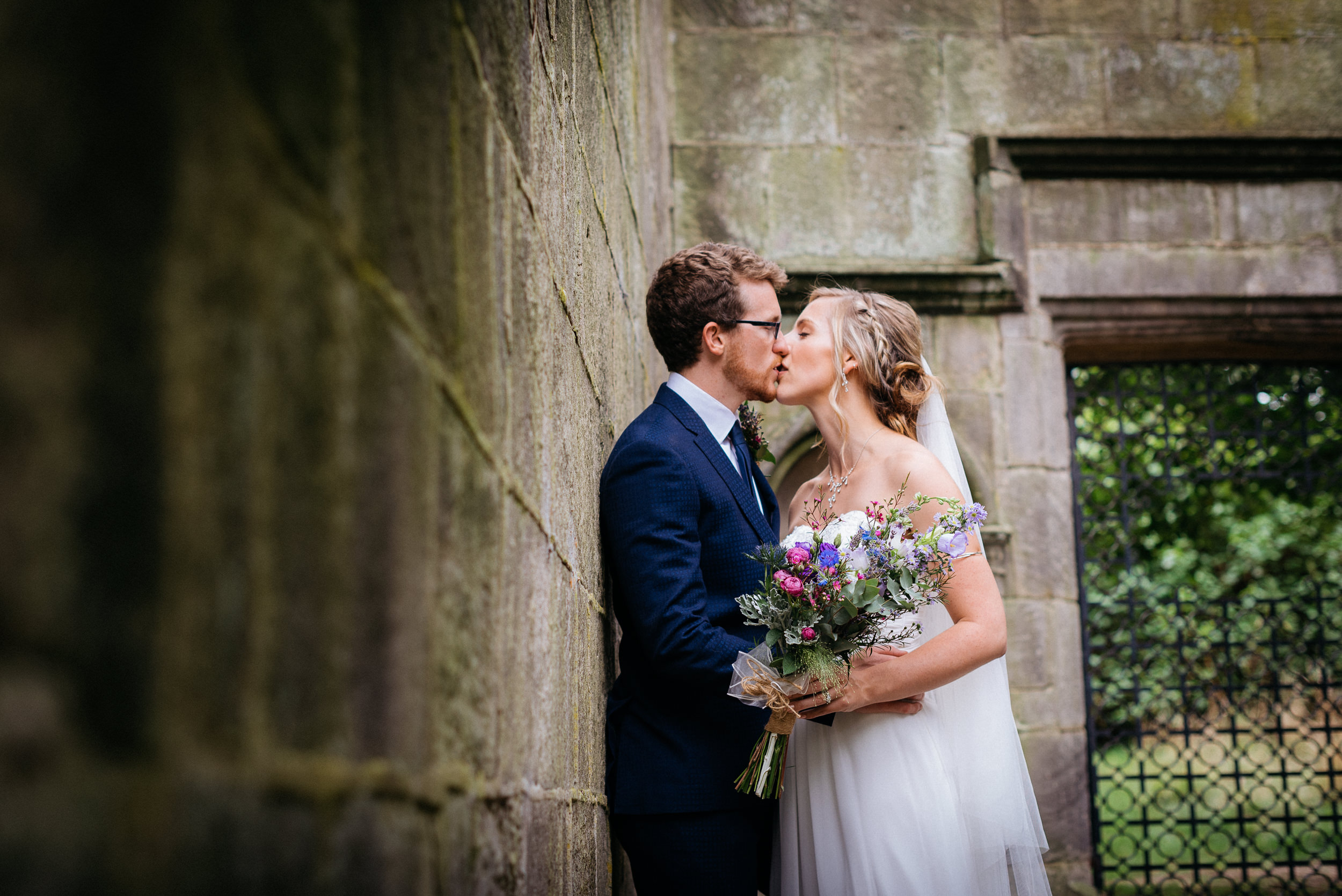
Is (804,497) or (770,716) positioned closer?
(770,716)

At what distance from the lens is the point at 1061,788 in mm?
4082

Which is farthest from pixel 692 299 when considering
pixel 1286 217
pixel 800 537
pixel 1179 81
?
pixel 1286 217

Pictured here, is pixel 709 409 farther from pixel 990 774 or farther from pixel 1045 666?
pixel 1045 666

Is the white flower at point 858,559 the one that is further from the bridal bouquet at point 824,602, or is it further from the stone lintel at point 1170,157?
the stone lintel at point 1170,157

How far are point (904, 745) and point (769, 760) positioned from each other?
0.36 meters

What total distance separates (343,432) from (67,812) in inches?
9.5

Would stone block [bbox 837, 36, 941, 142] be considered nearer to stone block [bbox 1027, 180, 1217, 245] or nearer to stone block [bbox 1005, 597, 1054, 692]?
stone block [bbox 1027, 180, 1217, 245]

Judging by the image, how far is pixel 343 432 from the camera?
514 millimetres

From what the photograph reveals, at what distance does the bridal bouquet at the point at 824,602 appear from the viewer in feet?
6.23

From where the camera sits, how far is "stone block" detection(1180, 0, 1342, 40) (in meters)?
4.48

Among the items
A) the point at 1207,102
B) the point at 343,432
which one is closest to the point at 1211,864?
the point at 1207,102

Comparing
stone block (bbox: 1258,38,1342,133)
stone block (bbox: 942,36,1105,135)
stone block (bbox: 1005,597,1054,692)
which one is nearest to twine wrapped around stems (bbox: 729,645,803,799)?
stone block (bbox: 1005,597,1054,692)

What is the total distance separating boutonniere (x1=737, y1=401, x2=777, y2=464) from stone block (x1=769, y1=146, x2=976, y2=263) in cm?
189

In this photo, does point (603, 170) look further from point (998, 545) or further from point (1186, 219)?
point (1186, 219)
